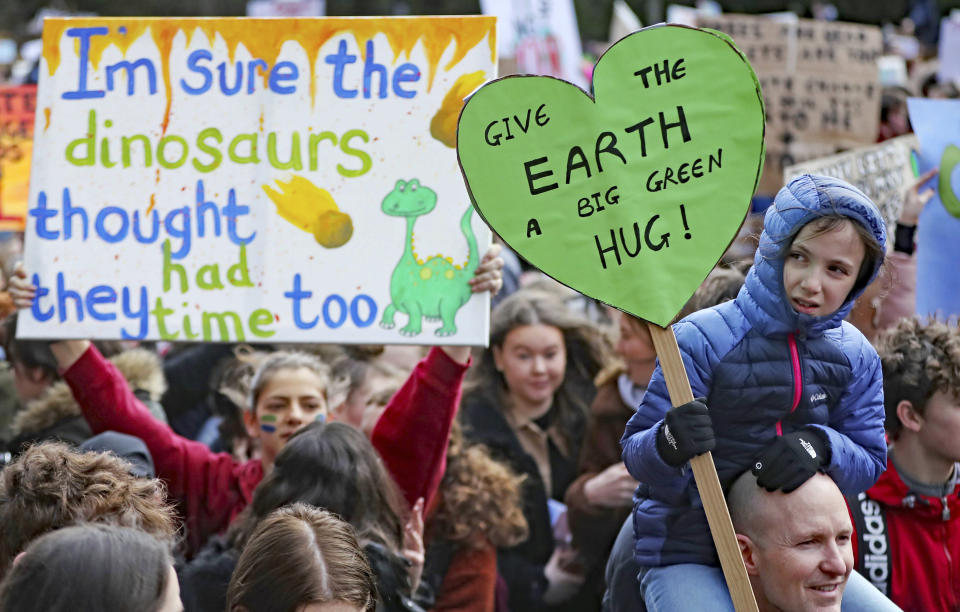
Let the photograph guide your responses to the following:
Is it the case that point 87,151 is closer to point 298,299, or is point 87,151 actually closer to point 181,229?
point 181,229

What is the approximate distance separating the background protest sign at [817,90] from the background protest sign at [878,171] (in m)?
1.70

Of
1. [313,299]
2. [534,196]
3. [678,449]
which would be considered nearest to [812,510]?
[678,449]

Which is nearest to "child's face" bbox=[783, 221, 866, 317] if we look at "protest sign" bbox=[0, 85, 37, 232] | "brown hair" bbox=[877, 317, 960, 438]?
"brown hair" bbox=[877, 317, 960, 438]

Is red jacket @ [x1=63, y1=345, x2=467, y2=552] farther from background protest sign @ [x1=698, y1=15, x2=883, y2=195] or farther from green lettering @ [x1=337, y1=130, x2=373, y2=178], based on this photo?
background protest sign @ [x1=698, y1=15, x2=883, y2=195]

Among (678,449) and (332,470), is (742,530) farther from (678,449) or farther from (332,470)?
(332,470)

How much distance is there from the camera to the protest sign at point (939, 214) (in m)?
4.33

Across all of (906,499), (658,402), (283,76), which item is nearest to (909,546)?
(906,499)

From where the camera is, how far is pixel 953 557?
3.36m

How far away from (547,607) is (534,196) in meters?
2.35

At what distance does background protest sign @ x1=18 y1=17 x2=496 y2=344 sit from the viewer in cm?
352

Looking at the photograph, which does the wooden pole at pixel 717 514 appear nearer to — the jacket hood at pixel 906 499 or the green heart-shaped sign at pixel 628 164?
the green heart-shaped sign at pixel 628 164

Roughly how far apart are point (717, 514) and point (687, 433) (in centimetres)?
19

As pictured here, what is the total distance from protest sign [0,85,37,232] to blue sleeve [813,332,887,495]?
3808 mm

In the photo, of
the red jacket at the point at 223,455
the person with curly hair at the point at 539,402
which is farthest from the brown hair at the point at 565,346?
the red jacket at the point at 223,455
